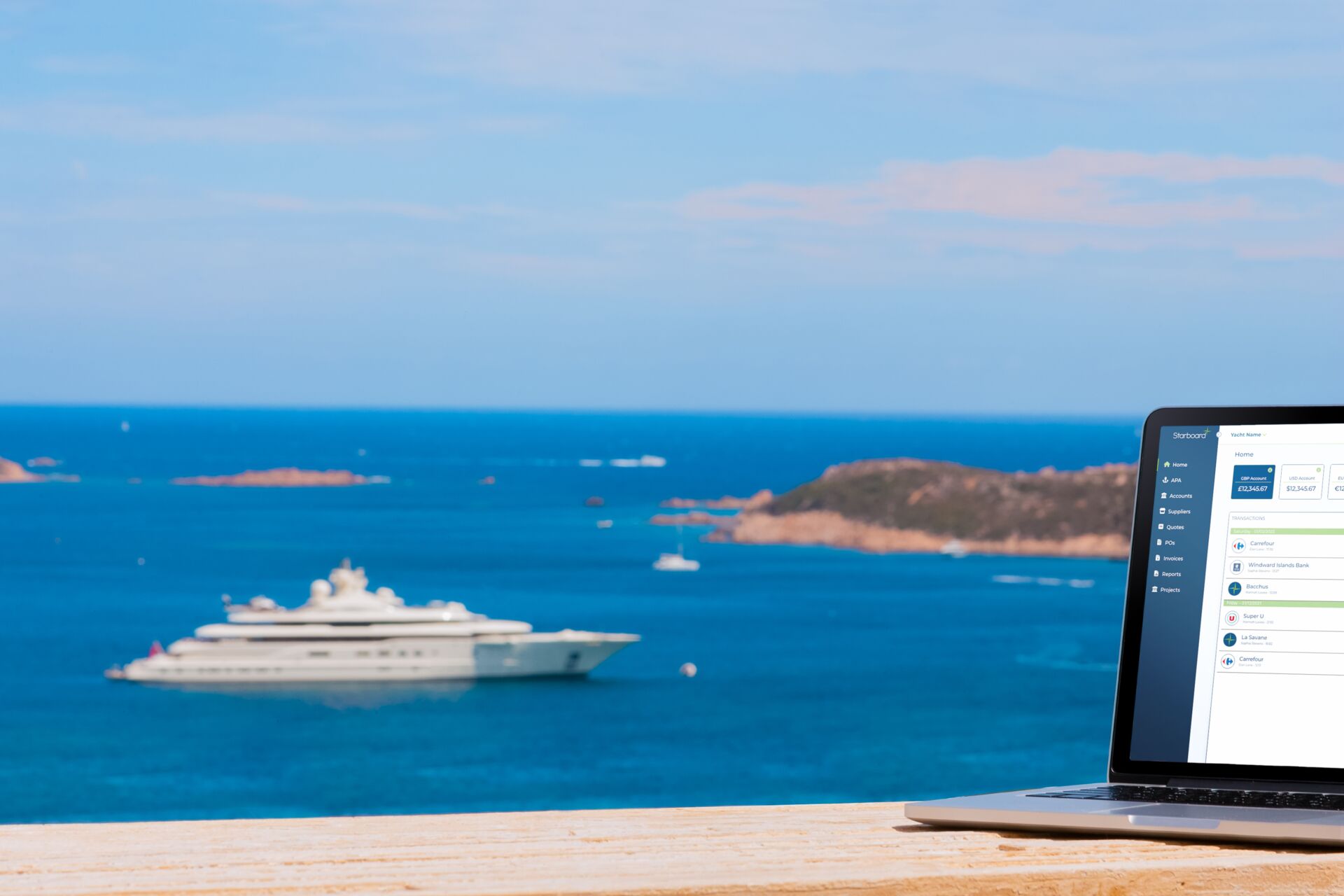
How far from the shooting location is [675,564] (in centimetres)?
6281

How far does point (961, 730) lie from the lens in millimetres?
41969

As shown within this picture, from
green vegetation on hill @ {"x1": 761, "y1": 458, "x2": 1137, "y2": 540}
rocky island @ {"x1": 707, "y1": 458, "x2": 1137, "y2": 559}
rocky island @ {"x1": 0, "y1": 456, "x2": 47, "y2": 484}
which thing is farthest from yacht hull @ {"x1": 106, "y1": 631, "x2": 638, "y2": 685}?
rocky island @ {"x1": 0, "y1": 456, "x2": 47, "y2": 484}

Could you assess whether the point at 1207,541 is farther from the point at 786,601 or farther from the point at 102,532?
the point at 102,532

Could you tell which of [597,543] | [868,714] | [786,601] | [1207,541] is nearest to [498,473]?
[597,543]

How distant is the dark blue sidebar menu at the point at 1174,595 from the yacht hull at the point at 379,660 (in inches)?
1738

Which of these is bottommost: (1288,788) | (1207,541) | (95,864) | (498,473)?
(95,864)

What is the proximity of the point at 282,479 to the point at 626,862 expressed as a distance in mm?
94786

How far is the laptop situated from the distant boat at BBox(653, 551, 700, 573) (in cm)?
6004

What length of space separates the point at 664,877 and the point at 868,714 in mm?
42142

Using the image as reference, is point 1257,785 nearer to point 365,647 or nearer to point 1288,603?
point 1288,603

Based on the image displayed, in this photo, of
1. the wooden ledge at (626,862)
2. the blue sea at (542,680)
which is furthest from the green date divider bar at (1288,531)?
the blue sea at (542,680)

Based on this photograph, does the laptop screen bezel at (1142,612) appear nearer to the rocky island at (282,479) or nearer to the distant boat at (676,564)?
the distant boat at (676,564)

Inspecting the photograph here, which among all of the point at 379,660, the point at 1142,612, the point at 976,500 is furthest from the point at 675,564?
the point at 1142,612

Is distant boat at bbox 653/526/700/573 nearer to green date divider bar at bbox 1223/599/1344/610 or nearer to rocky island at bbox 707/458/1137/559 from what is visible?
rocky island at bbox 707/458/1137/559
